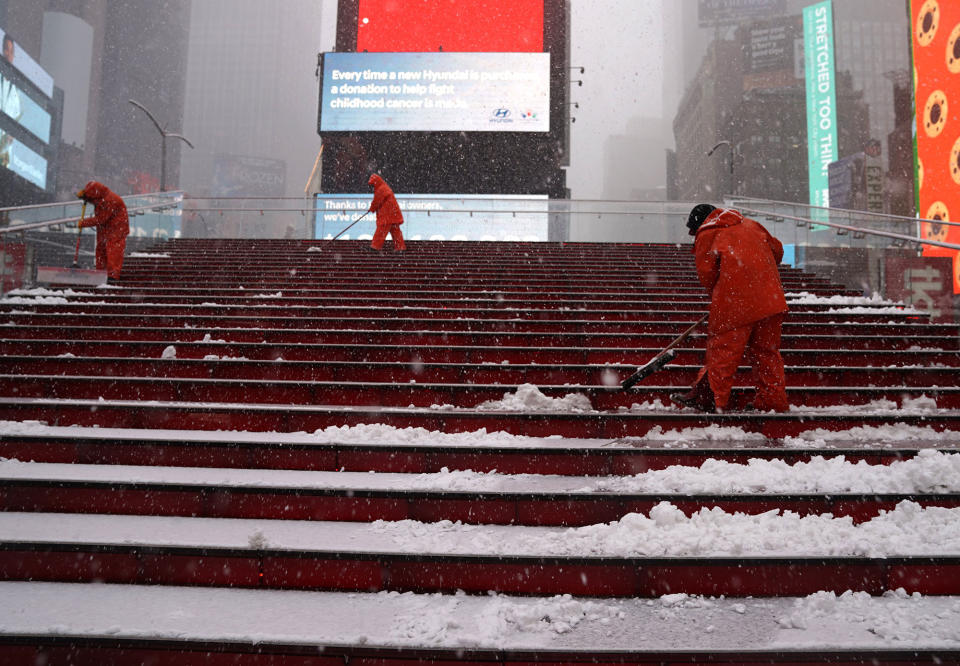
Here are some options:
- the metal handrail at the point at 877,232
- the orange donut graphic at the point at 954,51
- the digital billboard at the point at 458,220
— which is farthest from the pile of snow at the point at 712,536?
the orange donut graphic at the point at 954,51

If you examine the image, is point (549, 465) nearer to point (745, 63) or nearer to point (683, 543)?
point (683, 543)

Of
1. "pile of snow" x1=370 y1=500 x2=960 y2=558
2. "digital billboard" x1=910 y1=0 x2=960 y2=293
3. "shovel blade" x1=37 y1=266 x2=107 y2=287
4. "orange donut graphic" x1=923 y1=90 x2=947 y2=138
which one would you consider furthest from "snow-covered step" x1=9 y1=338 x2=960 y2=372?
"orange donut graphic" x1=923 y1=90 x2=947 y2=138

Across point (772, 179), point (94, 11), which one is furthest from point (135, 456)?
point (94, 11)

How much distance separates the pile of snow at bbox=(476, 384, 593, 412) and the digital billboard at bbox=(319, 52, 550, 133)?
1861cm

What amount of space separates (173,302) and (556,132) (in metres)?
17.7

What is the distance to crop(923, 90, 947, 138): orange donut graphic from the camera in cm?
1742

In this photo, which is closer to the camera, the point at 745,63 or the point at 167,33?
the point at 745,63

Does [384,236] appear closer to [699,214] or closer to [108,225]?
[108,225]

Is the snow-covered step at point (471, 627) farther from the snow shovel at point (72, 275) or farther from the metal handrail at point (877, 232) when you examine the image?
the snow shovel at point (72, 275)

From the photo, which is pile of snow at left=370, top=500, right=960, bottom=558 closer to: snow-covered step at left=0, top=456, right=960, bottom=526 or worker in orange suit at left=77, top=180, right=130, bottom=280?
snow-covered step at left=0, top=456, right=960, bottom=526

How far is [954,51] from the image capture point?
1714 cm

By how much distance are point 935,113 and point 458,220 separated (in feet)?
47.3

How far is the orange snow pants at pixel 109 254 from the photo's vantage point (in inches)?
372

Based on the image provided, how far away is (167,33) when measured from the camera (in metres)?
160
